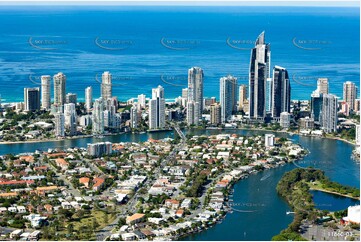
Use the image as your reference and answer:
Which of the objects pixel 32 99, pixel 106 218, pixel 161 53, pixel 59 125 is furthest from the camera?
pixel 161 53

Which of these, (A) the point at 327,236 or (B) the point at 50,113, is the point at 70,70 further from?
(A) the point at 327,236

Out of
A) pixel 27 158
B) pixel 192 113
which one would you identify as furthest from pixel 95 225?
pixel 192 113

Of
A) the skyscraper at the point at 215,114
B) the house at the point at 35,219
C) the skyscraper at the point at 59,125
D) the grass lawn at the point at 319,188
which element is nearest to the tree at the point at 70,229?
the house at the point at 35,219

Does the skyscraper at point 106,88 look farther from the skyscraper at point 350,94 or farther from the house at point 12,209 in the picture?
the house at point 12,209

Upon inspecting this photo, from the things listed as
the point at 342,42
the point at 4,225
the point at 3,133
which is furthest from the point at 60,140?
the point at 342,42

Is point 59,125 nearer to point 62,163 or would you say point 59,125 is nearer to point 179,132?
point 179,132

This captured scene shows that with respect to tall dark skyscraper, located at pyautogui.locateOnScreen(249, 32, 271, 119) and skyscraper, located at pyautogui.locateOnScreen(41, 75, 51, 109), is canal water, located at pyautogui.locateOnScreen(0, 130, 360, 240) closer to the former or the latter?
tall dark skyscraper, located at pyautogui.locateOnScreen(249, 32, 271, 119)

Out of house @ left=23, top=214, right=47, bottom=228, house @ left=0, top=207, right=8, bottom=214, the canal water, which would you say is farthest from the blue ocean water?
house @ left=23, top=214, right=47, bottom=228
